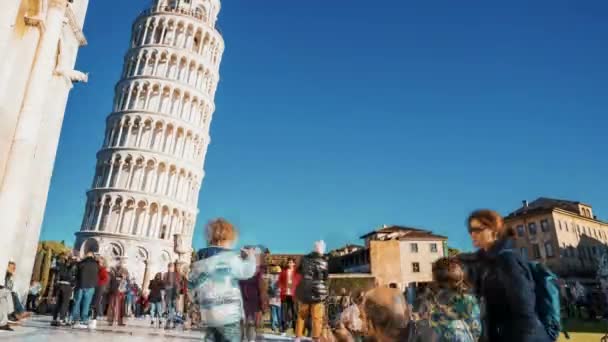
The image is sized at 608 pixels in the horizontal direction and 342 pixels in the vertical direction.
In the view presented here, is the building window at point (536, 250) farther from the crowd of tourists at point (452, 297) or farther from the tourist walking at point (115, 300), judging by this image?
the crowd of tourists at point (452, 297)

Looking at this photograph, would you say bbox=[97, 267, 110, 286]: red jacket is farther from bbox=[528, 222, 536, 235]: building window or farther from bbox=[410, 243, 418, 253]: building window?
bbox=[528, 222, 536, 235]: building window

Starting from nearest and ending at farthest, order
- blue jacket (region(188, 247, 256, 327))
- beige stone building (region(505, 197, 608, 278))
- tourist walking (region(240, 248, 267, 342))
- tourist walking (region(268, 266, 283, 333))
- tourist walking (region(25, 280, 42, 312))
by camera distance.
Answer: blue jacket (region(188, 247, 256, 327)) < tourist walking (region(240, 248, 267, 342)) < tourist walking (region(268, 266, 283, 333)) < tourist walking (region(25, 280, 42, 312)) < beige stone building (region(505, 197, 608, 278))

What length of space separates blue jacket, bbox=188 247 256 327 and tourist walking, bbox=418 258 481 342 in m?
1.44

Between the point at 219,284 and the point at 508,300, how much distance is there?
2.12 meters

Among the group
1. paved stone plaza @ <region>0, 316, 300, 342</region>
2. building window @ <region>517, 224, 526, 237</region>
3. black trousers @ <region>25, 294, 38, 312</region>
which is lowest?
paved stone plaza @ <region>0, 316, 300, 342</region>

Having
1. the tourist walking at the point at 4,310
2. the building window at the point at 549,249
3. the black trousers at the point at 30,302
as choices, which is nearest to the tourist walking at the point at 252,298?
the tourist walking at the point at 4,310

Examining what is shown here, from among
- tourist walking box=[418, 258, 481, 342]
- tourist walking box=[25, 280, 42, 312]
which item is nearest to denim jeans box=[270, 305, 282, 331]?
tourist walking box=[418, 258, 481, 342]

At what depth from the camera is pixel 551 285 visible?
283 cm

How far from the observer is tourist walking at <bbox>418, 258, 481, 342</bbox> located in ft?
9.30

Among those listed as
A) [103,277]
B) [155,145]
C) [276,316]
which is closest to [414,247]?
[155,145]

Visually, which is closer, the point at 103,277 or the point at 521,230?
the point at 103,277

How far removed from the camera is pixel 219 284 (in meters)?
3.28

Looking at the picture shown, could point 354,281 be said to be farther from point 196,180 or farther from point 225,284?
point 225,284

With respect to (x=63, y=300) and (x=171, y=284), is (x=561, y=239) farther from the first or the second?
(x=63, y=300)
